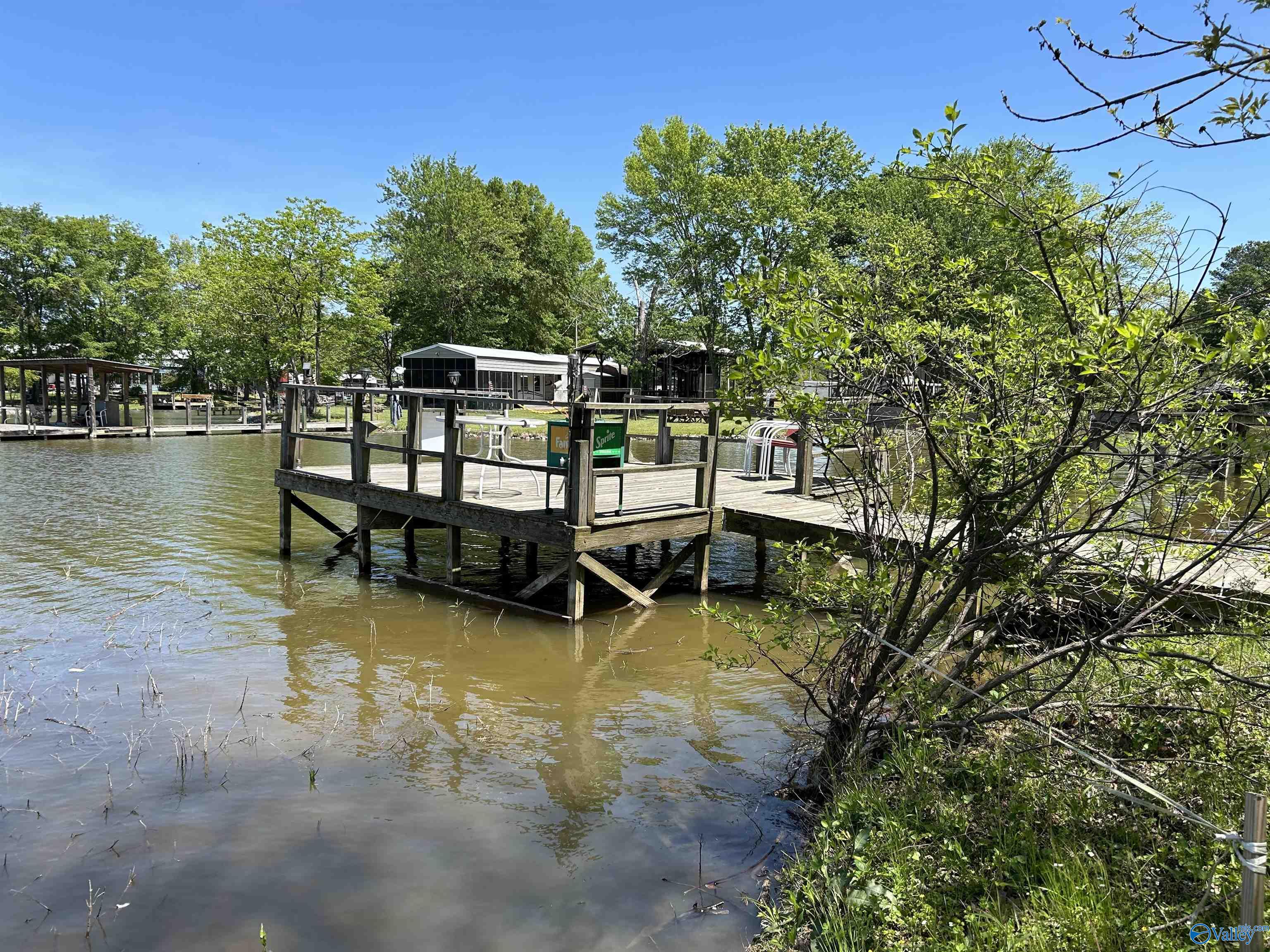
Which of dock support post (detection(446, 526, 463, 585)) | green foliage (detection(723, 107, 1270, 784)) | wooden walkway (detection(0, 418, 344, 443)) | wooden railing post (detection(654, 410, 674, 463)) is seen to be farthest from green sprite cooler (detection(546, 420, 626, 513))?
wooden walkway (detection(0, 418, 344, 443))

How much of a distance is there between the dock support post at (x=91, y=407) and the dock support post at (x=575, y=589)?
27.8 m

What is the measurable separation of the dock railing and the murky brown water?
133 centimetres

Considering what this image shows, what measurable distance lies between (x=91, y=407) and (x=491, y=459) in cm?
2660

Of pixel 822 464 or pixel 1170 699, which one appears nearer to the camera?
pixel 1170 699

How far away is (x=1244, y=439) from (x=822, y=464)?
32.0ft

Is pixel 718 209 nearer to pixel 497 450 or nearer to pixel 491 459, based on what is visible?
pixel 497 450

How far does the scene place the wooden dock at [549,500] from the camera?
8.30 meters

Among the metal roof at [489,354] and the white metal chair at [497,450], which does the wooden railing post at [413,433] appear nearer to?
the white metal chair at [497,450]

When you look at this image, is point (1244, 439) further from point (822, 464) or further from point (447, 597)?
point (822, 464)

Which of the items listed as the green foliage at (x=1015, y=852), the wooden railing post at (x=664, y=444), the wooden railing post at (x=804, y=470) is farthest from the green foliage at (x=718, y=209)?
the green foliage at (x=1015, y=852)

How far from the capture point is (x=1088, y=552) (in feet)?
17.8

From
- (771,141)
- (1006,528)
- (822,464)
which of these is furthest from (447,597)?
(771,141)

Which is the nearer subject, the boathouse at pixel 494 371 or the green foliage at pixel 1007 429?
the green foliage at pixel 1007 429

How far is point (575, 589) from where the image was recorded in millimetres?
8477
